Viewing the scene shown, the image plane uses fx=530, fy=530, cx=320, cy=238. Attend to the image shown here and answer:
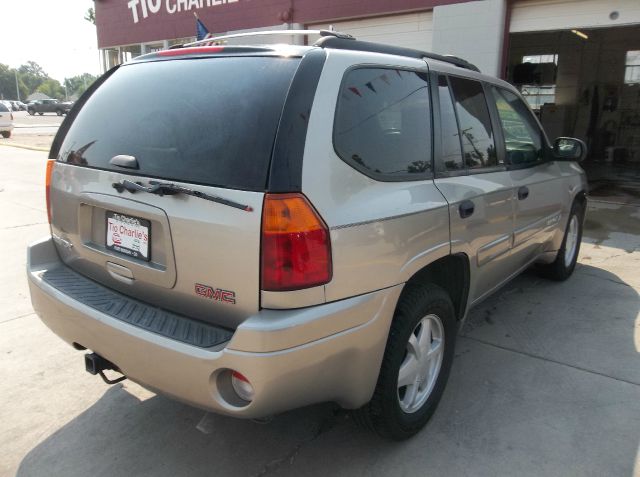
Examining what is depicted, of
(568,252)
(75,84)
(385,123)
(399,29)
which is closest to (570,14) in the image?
(399,29)

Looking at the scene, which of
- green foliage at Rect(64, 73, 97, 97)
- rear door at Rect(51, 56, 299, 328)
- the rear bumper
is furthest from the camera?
green foliage at Rect(64, 73, 97, 97)

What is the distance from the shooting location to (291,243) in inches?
75.9

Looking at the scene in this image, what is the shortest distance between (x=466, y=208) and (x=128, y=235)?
167cm

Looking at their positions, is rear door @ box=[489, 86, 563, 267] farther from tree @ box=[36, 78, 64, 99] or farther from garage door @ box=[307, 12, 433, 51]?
tree @ box=[36, 78, 64, 99]

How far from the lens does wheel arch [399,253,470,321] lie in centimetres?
271

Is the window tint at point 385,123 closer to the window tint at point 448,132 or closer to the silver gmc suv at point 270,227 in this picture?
the silver gmc suv at point 270,227

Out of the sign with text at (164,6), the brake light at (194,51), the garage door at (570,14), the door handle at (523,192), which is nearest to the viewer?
the brake light at (194,51)

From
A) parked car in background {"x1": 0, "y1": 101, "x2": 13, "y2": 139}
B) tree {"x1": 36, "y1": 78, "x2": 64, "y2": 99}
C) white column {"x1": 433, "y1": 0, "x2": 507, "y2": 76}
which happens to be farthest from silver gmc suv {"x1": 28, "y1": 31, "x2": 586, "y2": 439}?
tree {"x1": 36, "y1": 78, "x2": 64, "y2": 99}

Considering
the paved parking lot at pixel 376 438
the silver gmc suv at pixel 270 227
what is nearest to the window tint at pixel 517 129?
the silver gmc suv at pixel 270 227

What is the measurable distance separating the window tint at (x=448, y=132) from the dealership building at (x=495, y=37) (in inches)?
286

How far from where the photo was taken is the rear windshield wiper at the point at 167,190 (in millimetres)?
1974

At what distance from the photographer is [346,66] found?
2.22m

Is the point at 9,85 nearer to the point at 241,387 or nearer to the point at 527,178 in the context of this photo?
the point at 527,178

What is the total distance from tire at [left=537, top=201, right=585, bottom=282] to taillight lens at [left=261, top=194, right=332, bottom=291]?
11.2 feet
